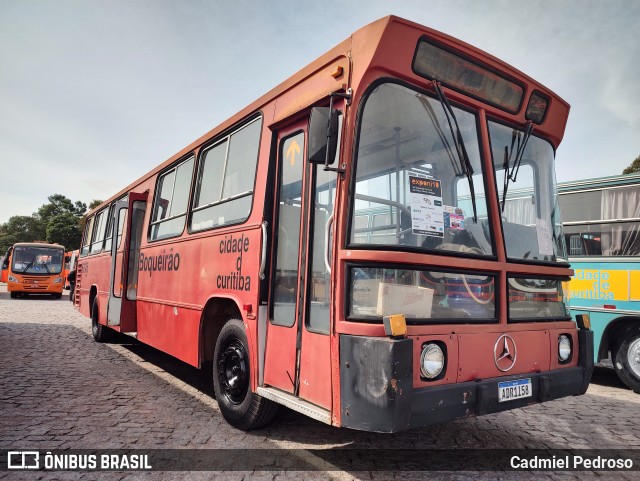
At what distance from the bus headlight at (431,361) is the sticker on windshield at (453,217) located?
34.4 inches

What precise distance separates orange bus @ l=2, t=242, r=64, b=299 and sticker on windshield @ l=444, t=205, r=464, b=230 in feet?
81.6

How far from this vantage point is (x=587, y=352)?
4.04 m

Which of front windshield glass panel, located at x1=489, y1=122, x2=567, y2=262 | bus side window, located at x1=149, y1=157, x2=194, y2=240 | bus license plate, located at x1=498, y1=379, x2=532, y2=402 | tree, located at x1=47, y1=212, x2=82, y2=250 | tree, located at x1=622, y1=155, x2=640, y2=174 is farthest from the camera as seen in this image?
tree, located at x1=47, y1=212, x2=82, y2=250

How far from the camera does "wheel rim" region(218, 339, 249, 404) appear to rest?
4.32m

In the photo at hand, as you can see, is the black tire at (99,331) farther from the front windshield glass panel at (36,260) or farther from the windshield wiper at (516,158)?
the front windshield glass panel at (36,260)

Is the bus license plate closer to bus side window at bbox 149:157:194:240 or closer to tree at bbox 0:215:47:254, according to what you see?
bus side window at bbox 149:157:194:240

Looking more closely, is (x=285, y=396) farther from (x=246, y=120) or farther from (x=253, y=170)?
(x=246, y=120)

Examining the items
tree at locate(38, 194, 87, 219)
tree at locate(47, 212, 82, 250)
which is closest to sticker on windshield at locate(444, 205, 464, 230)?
A: tree at locate(47, 212, 82, 250)

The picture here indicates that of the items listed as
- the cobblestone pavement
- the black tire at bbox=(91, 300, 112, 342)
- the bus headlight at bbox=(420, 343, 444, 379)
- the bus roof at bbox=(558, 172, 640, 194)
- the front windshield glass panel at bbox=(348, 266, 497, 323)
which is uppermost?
the bus roof at bbox=(558, 172, 640, 194)

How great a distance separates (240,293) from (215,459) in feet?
4.50

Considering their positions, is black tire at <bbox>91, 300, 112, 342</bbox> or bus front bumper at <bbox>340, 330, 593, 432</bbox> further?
black tire at <bbox>91, 300, 112, 342</bbox>

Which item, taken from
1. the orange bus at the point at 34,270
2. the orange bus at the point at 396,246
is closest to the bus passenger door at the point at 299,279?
the orange bus at the point at 396,246

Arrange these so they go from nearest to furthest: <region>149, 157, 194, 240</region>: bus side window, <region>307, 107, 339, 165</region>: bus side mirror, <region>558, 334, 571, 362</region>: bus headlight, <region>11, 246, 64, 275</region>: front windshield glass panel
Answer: <region>307, 107, 339, 165</region>: bus side mirror < <region>558, 334, 571, 362</region>: bus headlight < <region>149, 157, 194, 240</region>: bus side window < <region>11, 246, 64, 275</region>: front windshield glass panel

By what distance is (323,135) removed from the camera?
128 inches
